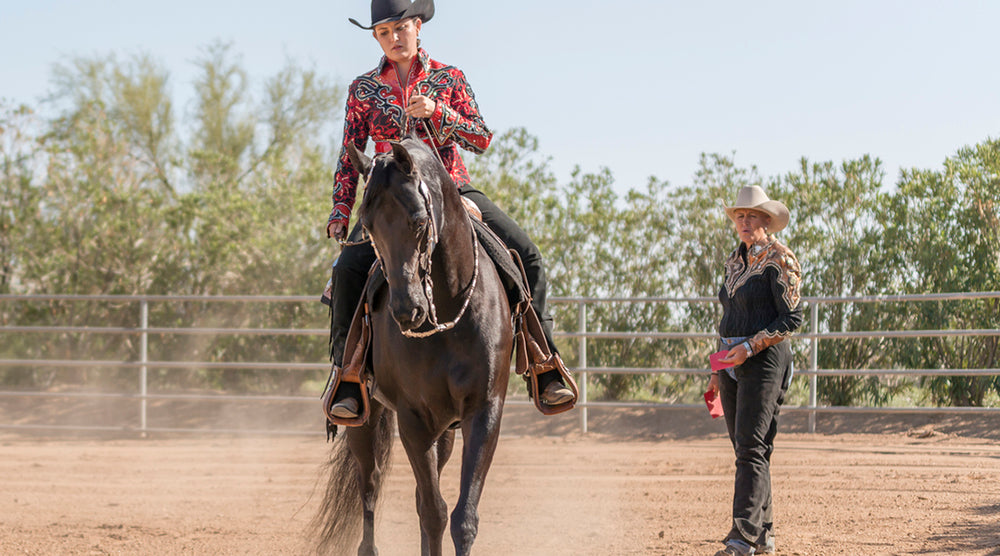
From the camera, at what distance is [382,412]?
15.2ft

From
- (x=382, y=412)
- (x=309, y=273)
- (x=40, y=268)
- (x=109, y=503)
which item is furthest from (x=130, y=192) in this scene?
(x=382, y=412)

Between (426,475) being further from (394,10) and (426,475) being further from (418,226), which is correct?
(394,10)

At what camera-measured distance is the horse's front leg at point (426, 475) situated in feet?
12.0

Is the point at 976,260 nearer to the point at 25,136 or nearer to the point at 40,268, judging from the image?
the point at 40,268

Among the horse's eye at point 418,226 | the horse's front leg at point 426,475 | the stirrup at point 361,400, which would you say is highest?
the horse's eye at point 418,226

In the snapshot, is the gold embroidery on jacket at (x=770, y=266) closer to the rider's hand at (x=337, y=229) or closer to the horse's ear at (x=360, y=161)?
the rider's hand at (x=337, y=229)

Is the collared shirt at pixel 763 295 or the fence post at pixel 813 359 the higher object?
the collared shirt at pixel 763 295

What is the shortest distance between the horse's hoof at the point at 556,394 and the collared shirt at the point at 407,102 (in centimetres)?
103

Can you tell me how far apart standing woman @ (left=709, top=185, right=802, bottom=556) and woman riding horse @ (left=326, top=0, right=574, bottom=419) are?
1.14 m

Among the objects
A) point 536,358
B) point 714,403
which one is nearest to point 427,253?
point 536,358

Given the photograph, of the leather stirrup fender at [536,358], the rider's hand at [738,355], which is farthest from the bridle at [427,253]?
the rider's hand at [738,355]

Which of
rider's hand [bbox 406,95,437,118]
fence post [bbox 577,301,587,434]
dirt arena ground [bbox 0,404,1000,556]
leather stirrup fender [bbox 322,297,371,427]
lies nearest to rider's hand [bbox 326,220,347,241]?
leather stirrup fender [bbox 322,297,371,427]

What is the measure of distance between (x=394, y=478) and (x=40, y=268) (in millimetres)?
7593

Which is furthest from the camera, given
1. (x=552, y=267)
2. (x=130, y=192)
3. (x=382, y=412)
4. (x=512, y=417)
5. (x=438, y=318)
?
(x=130, y=192)
